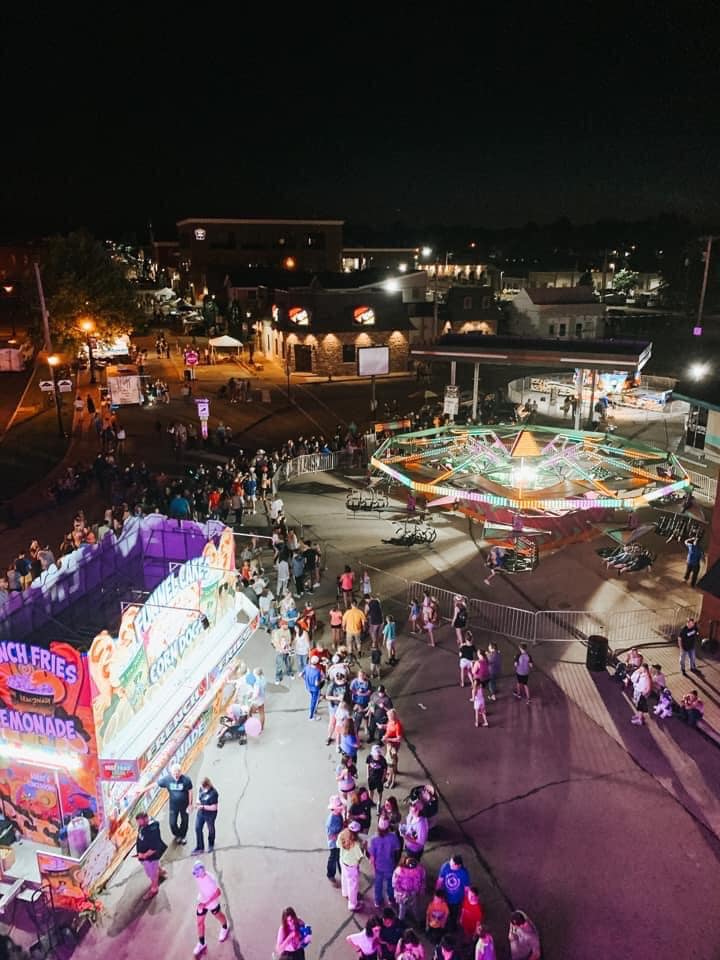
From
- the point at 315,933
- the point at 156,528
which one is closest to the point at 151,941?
the point at 315,933

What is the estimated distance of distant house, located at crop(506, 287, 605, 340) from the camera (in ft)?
198

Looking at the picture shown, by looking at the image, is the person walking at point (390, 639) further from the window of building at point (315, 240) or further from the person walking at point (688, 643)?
the window of building at point (315, 240)

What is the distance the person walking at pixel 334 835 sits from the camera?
370 inches

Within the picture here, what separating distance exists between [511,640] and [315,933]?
835 centimetres

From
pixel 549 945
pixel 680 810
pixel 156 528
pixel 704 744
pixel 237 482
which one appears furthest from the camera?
pixel 237 482

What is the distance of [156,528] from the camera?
45.1ft

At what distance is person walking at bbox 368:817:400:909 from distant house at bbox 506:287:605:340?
5559 centimetres

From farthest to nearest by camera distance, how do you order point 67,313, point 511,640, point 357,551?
point 67,313 < point 357,551 < point 511,640

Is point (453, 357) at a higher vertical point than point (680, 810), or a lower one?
higher

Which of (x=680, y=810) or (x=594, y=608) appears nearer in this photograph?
(x=680, y=810)

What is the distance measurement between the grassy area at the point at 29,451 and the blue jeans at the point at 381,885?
2110 centimetres

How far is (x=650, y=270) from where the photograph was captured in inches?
5017

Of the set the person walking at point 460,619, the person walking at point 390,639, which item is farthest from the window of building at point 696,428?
the person walking at point 390,639

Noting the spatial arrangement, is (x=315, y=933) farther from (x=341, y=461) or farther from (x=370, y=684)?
(x=341, y=461)
